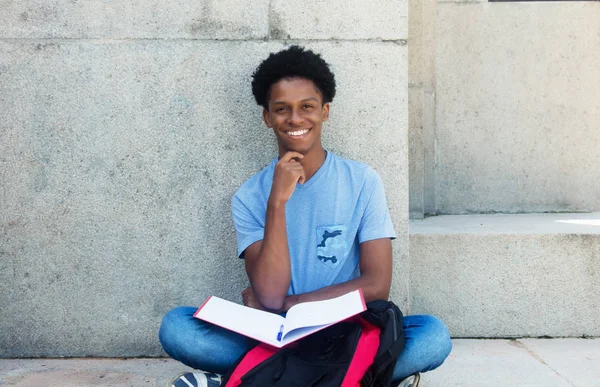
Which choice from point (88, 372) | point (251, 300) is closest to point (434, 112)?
point (251, 300)

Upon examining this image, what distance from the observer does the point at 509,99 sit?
460cm

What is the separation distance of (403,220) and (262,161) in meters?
0.75

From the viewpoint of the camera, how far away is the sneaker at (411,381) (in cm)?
275

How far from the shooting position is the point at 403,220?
11.4ft

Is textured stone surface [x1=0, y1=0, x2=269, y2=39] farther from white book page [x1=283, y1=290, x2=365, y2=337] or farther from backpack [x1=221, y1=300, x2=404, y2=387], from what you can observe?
backpack [x1=221, y1=300, x2=404, y2=387]

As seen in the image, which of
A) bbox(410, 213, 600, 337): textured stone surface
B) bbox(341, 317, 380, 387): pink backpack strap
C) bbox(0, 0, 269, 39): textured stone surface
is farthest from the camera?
bbox(410, 213, 600, 337): textured stone surface

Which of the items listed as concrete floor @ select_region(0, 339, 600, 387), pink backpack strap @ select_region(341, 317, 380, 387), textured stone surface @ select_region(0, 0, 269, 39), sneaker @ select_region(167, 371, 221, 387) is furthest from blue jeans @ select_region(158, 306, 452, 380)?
textured stone surface @ select_region(0, 0, 269, 39)

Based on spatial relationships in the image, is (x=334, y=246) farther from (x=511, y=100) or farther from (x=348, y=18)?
(x=511, y=100)

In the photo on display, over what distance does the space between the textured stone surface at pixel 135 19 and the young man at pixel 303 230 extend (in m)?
0.38

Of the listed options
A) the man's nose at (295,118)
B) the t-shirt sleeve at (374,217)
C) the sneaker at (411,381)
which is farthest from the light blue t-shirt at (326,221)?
the sneaker at (411,381)

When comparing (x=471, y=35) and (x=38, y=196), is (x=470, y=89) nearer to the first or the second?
(x=471, y=35)

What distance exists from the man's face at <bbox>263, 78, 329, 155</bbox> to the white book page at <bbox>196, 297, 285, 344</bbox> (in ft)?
Answer: 2.38

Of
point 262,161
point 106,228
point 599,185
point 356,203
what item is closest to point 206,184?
point 262,161

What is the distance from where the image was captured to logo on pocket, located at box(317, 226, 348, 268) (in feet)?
9.98
